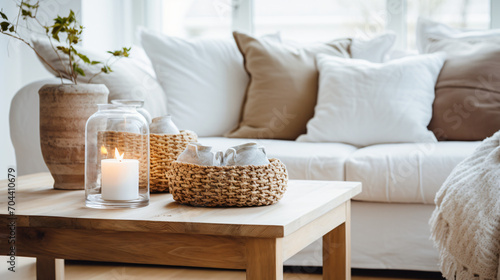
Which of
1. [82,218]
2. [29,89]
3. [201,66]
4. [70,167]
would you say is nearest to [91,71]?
[29,89]

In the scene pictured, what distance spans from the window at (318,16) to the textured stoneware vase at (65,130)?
1962mm

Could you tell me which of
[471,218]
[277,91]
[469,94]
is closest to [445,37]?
[469,94]

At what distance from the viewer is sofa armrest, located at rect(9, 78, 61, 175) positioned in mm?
2168

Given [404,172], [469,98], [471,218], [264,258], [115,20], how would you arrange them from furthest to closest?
[115,20], [469,98], [404,172], [471,218], [264,258]

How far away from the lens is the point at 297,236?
3.47 ft

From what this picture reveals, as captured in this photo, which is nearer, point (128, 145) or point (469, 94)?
point (128, 145)

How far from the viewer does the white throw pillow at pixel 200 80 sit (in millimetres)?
2562

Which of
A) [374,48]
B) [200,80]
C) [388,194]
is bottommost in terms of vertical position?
[388,194]

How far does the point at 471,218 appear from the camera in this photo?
1558 millimetres

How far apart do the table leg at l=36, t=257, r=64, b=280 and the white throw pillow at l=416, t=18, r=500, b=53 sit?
1774 mm

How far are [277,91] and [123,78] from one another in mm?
646

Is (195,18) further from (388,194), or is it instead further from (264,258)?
(264,258)

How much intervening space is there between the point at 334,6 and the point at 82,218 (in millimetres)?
2541

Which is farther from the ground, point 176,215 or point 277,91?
point 277,91
